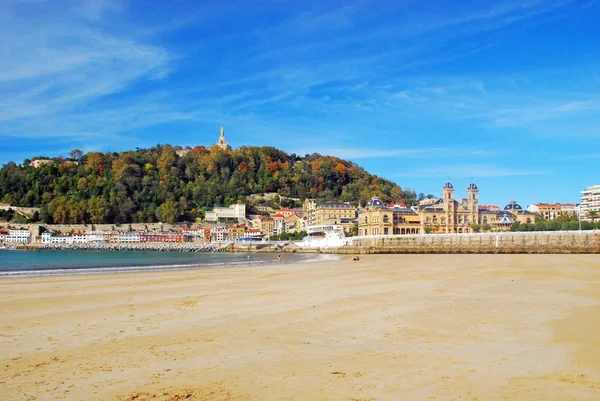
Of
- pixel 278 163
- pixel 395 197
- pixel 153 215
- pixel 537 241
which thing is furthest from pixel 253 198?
pixel 537 241

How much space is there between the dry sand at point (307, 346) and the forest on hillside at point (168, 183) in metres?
119

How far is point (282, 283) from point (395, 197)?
405ft

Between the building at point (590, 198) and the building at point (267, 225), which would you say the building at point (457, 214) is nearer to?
the building at point (590, 198)

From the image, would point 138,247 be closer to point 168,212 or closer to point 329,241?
point 168,212

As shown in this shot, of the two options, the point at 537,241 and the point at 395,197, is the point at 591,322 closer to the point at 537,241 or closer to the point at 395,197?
the point at 537,241

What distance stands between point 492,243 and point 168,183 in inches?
4346

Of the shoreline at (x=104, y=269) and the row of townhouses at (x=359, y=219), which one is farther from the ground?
the row of townhouses at (x=359, y=219)

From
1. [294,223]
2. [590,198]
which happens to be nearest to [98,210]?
[294,223]

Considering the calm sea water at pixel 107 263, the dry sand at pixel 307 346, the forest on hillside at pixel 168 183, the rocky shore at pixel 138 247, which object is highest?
the forest on hillside at pixel 168 183

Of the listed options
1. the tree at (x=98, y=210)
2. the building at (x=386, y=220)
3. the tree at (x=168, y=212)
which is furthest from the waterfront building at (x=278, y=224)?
the tree at (x=98, y=210)

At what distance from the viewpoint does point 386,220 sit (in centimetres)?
9025

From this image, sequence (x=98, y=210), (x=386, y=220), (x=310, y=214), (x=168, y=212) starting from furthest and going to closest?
(x=168, y=212) → (x=98, y=210) → (x=310, y=214) → (x=386, y=220)

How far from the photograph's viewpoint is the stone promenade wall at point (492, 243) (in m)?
44.3

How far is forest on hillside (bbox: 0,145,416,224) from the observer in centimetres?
13288
